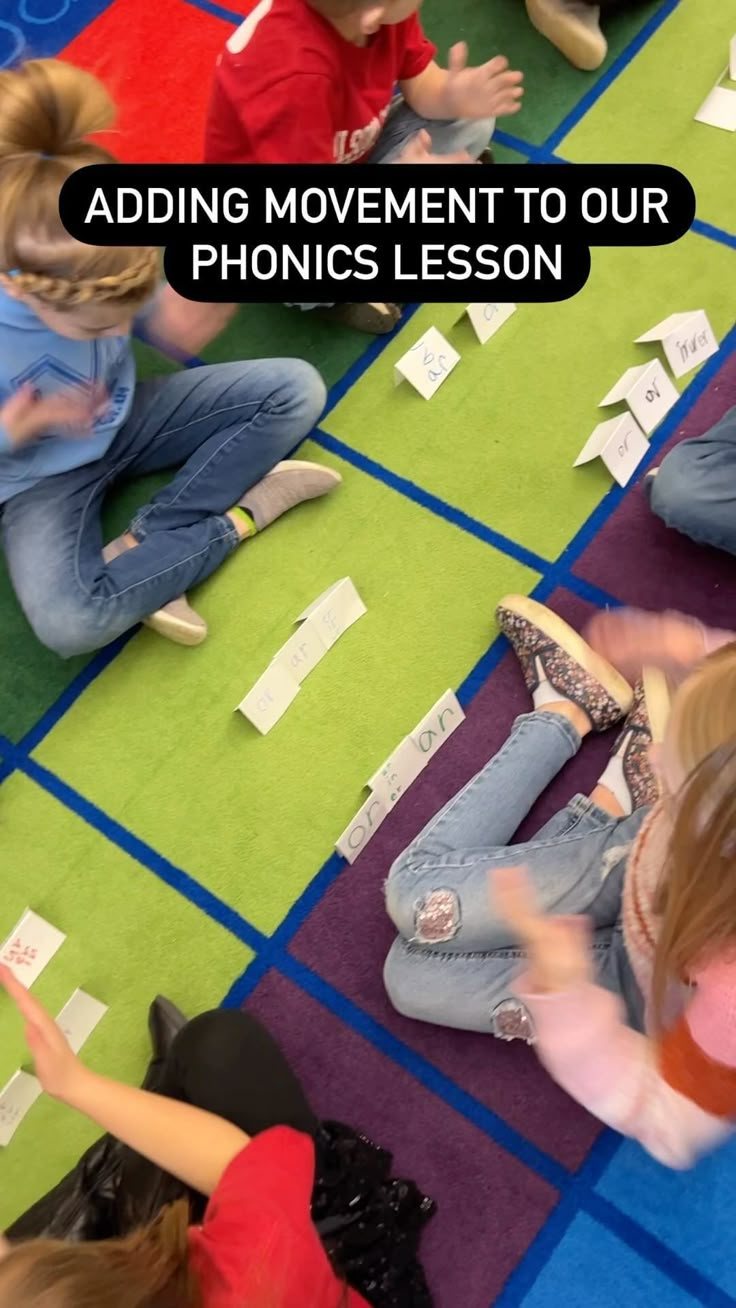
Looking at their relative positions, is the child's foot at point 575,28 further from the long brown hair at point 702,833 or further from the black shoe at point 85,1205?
the black shoe at point 85,1205

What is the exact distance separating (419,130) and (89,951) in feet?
4.07

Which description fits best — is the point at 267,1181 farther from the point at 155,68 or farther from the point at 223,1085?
the point at 155,68

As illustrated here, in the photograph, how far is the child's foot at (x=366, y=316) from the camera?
4.89 ft

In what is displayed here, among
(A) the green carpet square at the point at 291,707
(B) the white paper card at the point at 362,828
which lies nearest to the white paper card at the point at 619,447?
(A) the green carpet square at the point at 291,707

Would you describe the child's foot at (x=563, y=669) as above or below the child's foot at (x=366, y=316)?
below

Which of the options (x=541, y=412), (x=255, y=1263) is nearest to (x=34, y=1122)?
(x=255, y=1263)

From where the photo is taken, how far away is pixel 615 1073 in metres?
0.86

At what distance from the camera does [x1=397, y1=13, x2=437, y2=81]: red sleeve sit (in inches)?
54.9

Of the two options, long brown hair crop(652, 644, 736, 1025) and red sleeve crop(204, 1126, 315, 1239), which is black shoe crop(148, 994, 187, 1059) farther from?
long brown hair crop(652, 644, 736, 1025)

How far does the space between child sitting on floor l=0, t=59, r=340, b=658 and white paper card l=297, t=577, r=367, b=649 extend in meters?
0.15

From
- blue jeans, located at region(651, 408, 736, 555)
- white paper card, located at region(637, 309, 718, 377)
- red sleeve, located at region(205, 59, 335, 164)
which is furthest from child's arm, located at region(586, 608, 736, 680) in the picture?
red sleeve, located at region(205, 59, 335, 164)

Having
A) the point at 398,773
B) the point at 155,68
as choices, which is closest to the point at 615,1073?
the point at 398,773

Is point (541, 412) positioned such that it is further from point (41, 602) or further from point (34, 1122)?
point (34, 1122)

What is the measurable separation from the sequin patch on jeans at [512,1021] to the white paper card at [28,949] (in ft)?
1.72
